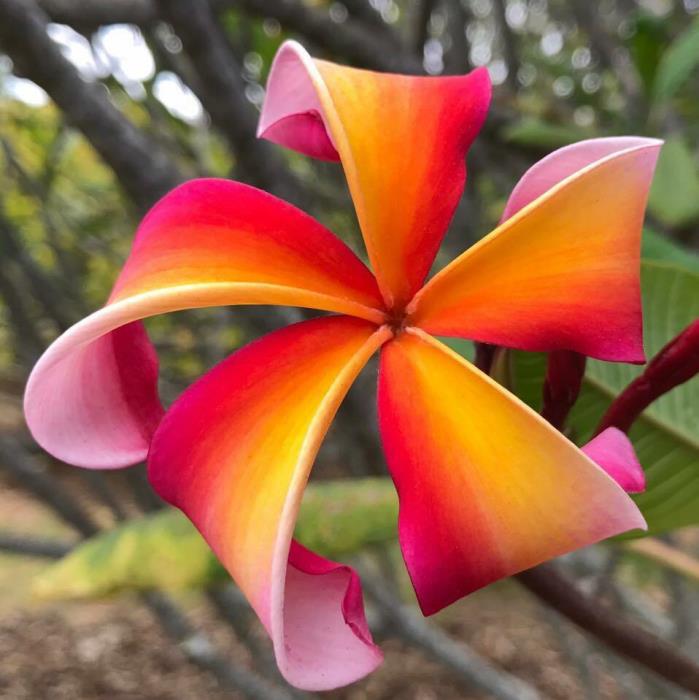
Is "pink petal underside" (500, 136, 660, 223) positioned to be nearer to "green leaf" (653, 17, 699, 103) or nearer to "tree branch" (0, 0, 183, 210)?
"tree branch" (0, 0, 183, 210)

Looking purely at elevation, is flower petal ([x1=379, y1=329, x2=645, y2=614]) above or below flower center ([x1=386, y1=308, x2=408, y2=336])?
below

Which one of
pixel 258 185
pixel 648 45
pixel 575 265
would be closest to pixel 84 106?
pixel 258 185

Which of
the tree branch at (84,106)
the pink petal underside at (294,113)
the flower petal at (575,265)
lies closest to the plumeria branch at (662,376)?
the flower petal at (575,265)

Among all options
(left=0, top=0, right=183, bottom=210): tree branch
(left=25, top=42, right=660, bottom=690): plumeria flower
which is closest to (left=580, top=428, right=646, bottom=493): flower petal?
(left=25, top=42, right=660, bottom=690): plumeria flower

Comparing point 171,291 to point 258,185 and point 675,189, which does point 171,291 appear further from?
point 675,189

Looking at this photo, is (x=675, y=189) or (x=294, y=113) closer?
(x=294, y=113)

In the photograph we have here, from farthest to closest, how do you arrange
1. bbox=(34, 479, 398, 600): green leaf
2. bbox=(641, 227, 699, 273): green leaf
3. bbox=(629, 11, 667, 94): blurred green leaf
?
→ bbox=(629, 11, 667, 94): blurred green leaf
bbox=(641, 227, 699, 273): green leaf
bbox=(34, 479, 398, 600): green leaf
